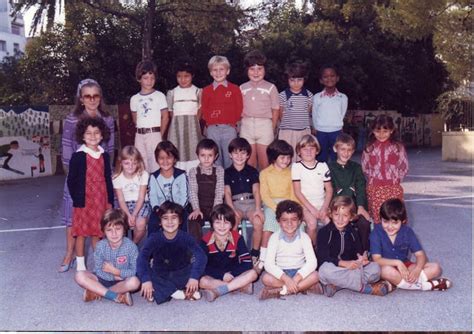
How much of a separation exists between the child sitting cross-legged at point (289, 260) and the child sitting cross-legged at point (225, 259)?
0.53ft

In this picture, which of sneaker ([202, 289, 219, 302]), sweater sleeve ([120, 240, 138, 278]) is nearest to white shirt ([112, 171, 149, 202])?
sweater sleeve ([120, 240, 138, 278])

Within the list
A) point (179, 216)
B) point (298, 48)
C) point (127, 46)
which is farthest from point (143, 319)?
point (298, 48)

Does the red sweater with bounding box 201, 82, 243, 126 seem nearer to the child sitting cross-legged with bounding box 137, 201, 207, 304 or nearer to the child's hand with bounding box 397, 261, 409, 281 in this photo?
the child sitting cross-legged with bounding box 137, 201, 207, 304

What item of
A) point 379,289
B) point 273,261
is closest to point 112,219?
point 273,261

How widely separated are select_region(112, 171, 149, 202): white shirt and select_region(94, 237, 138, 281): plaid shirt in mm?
784

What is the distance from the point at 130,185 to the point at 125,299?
131cm

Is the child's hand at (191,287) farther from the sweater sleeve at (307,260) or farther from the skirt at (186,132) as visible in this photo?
the skirt at (186,132)

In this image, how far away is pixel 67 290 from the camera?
→ 14.9 ft

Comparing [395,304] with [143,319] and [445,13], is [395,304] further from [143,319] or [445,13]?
[445,13]

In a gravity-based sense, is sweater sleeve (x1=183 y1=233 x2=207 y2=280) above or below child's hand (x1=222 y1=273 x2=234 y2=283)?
above

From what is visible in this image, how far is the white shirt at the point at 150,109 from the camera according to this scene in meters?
5.88

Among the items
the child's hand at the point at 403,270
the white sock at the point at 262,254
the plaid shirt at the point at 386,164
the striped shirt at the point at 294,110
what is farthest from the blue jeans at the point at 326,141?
the child's hand at the point at 403,270

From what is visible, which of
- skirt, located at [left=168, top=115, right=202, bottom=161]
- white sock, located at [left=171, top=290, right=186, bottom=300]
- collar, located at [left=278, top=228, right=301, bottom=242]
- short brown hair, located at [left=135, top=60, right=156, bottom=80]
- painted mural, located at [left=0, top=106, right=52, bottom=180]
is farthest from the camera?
painted mural, located at [left=0, top=106, right=52, bottom=180]

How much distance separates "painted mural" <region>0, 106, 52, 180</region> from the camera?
13.6 meters
